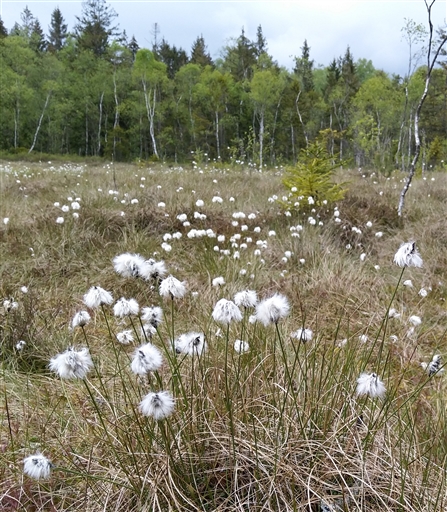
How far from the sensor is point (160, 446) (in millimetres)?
1706

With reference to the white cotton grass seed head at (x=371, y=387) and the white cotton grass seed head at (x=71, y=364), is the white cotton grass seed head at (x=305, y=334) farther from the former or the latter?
the white cotton grass seed head at (x=71, y=364)

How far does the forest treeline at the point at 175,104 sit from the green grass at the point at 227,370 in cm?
3145

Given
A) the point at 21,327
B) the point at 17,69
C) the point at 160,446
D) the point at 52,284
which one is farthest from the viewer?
the point at 17,69

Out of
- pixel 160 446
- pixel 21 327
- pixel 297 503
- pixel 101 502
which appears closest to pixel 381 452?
pixel 297 503

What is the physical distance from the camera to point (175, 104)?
152 feet

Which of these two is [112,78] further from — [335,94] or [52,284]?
[52,284]

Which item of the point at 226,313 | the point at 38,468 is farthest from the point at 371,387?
the point at 38,468

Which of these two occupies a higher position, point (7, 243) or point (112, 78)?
point (112, 78)

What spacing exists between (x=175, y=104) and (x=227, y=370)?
4808cm

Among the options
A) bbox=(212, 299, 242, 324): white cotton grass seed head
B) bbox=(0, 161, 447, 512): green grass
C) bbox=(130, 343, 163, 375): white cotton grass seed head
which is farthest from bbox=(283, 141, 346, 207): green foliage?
bbox=(130, 343, 163, 375): white cotton grass seed head

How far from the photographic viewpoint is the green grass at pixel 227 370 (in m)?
1.61

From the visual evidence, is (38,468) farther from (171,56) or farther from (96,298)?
(171,56)

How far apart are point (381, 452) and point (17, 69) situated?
165 ft

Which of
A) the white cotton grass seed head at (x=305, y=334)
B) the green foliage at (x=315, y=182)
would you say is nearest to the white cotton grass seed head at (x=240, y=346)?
the white cotton grass seed head at (x=305, y=334)
